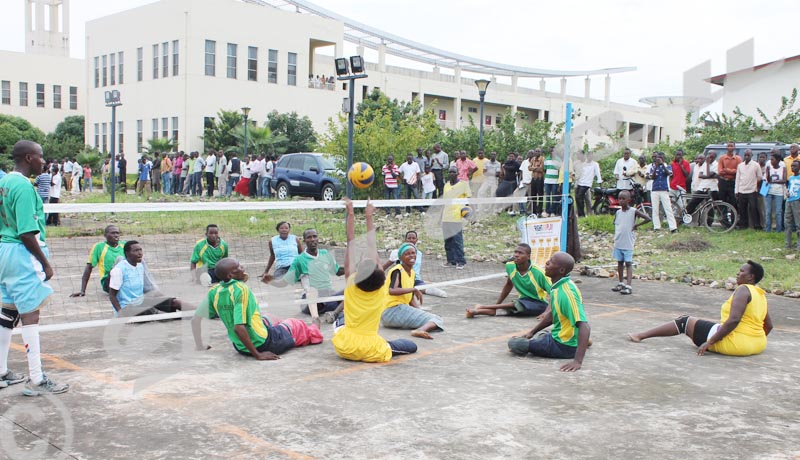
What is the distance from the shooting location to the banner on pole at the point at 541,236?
10922mm

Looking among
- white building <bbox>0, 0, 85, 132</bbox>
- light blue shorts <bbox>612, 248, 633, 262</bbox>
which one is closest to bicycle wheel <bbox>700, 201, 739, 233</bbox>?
light blue shorts <bbox>612, 248, 633, 262</bbox>

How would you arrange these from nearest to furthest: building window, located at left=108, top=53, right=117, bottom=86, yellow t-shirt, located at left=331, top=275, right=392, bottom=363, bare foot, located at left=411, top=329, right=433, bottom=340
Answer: yellow t-shirt, located at left=331, top=275, right=392, bottom=363 → bare foot, located at left=411, top=329, right=433, bottom=340 → building window, located at left=108, top=53, right=117, bottom=86

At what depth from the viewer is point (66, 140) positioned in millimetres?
51375

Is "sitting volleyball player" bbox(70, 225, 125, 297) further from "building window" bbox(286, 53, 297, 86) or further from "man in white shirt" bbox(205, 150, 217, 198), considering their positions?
"building window" bbox(286, 53, 297, 86)

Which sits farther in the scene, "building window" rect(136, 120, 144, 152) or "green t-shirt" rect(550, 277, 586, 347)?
"building window" rect(136, 120, 144, 152)

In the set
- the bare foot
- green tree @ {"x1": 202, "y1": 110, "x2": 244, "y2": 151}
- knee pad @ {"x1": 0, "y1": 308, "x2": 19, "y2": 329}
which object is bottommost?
the bare foot

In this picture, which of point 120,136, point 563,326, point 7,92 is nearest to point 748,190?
point 563,326

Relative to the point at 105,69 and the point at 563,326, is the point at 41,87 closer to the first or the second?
the point at 105,69

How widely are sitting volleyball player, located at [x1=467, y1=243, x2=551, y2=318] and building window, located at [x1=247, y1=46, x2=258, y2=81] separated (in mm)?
38706

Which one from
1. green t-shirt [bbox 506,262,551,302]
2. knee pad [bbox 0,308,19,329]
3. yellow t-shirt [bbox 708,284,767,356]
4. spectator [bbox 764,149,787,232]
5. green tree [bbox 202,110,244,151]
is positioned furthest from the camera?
green tree [bbox 202,110,244,151]

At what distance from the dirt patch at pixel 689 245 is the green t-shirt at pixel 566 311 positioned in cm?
920

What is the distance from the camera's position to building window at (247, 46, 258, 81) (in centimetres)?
4503

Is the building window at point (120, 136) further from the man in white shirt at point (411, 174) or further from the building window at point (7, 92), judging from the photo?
the man in white shirt at point (411, 174)

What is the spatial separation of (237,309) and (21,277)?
1.78 m
